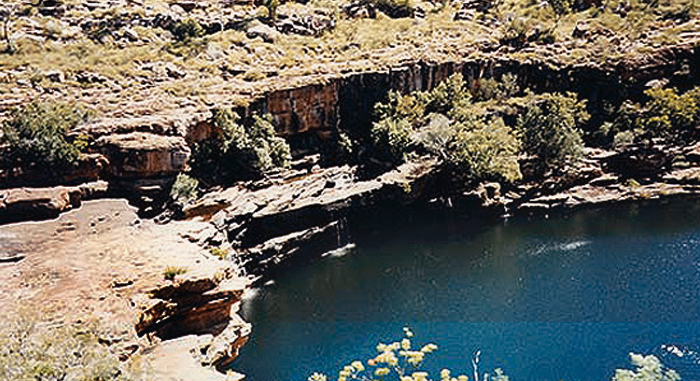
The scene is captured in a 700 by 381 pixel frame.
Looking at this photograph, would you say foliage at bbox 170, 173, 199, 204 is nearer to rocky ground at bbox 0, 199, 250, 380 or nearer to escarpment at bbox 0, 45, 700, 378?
escarpment at bbox 0, 45, 700, 378

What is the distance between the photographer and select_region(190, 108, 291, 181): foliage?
49.8m

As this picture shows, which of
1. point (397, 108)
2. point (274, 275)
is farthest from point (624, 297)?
point (397, 108)

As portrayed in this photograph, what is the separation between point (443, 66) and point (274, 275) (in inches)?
1286

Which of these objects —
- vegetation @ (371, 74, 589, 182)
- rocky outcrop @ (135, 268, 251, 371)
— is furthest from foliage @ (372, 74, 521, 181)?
rocky outcrop @ (135, 268, 251, 371)

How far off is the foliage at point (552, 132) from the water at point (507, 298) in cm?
719

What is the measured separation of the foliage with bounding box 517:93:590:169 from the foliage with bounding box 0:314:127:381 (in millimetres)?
48237

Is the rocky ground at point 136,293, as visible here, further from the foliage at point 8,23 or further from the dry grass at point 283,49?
the foliage at point 8,23

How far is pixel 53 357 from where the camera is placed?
651 inches

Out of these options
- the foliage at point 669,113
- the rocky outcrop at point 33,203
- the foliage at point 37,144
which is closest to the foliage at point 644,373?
the rocky outcrop at point 33,203

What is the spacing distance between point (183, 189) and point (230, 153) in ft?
24.4

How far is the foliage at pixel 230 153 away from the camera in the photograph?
4975 cm

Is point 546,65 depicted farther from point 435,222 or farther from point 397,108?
point 435,222

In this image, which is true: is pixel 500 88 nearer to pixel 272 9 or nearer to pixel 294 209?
pixel 294 209

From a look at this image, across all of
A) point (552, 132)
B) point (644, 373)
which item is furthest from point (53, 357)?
point (552, 132)
